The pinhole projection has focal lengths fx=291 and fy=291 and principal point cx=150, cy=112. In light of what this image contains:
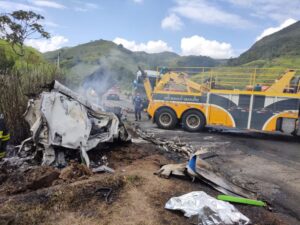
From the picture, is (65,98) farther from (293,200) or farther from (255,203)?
(293,200)

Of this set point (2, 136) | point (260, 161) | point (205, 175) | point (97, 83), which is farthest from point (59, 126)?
point (97, 83)

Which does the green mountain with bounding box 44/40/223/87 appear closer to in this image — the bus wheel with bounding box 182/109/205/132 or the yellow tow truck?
the yellow tow truck

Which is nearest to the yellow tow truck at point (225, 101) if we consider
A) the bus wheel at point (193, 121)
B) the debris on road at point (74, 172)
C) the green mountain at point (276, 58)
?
the bus wheel at point (193, 121)

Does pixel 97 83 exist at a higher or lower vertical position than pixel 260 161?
higher

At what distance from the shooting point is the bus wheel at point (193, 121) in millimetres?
12594

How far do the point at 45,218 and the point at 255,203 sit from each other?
312cm

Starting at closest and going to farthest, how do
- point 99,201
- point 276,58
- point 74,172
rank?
point 99,201, point 74,172, point 276,58

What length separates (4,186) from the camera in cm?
465

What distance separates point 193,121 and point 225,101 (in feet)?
5.39

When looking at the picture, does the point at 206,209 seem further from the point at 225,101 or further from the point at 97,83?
the point at 97,83

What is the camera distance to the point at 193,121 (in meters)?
12.8

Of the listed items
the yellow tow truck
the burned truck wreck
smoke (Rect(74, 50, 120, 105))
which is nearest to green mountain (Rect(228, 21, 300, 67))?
the yellow tow truck

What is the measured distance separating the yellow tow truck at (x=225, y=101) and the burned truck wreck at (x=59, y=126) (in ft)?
23.4

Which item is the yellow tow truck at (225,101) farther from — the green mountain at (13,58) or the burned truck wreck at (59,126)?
the green mountain at (13,58)
